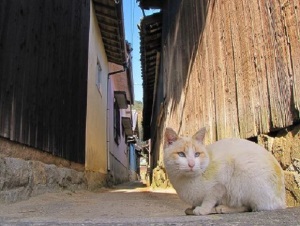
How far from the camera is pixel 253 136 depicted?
13.7 feet

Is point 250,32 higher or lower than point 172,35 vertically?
lower

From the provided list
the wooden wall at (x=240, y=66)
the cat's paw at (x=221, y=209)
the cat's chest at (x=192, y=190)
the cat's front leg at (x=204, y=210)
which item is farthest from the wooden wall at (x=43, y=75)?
the wooden wall at (x=240, y=66)

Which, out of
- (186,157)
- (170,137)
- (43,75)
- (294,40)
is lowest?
(186,157)

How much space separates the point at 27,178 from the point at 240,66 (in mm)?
3261

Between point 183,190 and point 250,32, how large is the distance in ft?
8.20

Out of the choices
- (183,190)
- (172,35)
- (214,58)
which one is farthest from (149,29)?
(183,190)

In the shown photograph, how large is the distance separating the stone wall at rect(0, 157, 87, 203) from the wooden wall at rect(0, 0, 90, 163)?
11.3 inches

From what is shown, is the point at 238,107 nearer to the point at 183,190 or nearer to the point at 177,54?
the point at 183,190

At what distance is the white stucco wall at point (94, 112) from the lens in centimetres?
959

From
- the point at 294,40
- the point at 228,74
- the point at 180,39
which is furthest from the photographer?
the point at 180,39

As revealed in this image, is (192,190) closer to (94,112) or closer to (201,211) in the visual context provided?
(201,211)

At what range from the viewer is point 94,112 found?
10.7 meters

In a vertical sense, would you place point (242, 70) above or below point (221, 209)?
above

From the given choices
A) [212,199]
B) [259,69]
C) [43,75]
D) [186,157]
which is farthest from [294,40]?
[43,75]
